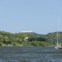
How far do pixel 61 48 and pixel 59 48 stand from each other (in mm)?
1485

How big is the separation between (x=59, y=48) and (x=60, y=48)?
43 cm

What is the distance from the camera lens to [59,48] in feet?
498

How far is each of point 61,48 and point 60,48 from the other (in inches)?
49.1

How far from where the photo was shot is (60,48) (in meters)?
152

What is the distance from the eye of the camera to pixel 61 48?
153 m
